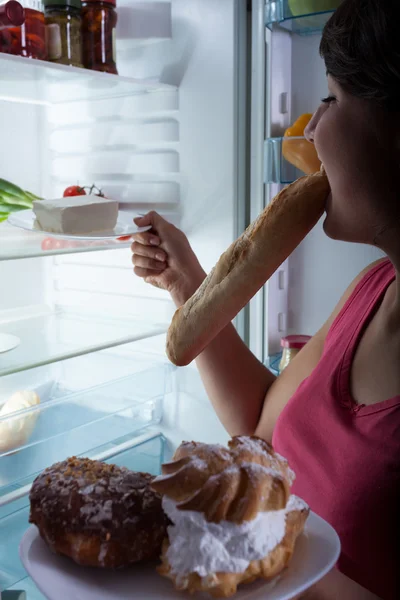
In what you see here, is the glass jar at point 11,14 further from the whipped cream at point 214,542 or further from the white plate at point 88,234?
the whipped cream at point 214,542

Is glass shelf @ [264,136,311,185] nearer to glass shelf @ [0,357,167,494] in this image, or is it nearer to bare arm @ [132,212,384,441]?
bare arm @ [132,212,384,441]

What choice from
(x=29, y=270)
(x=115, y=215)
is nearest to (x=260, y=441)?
(x=115, y=215)

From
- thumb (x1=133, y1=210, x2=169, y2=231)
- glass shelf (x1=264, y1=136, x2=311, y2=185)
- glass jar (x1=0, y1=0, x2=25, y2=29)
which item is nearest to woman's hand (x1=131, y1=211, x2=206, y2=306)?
thumb (x1=133, y1=210, x2=169, y2=231)

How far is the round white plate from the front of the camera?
56.3 inches

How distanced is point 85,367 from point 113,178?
53cm

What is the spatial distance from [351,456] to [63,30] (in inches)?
40.6

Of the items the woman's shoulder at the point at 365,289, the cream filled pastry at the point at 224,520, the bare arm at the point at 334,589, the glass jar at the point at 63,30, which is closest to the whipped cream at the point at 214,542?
the cream filled pastry at the point at 224,520

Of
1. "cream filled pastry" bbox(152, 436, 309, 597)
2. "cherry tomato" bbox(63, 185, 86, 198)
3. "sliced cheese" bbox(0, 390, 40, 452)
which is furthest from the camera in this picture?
"cherry tomato" bbox(63, 185, 86, 198)

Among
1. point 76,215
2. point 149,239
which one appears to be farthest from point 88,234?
point 149,239

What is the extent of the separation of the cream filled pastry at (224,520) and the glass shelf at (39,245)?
→ 73cm

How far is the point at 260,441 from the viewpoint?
2.06 ft

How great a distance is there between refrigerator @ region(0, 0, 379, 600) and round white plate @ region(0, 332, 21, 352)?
0.04 ft

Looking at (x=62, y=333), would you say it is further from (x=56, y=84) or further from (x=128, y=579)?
(x=128, y=579)

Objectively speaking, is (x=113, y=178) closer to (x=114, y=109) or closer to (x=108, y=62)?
(x=114, y=109)
